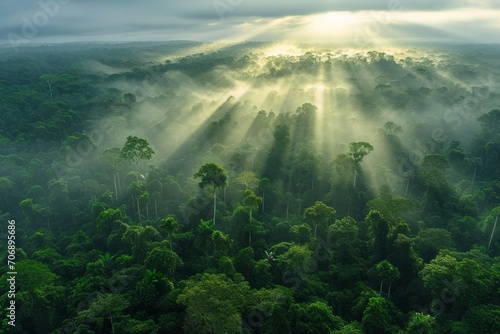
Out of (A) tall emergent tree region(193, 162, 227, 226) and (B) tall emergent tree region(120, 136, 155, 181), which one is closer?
(A) tall emergent tree region(193, 162, 227, 226)

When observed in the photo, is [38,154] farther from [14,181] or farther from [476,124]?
[476,124]

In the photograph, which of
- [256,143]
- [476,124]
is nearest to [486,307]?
[256,143]

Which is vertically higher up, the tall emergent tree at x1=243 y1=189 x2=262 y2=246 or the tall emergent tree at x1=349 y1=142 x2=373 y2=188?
the tall emergent tree at x1=349 y1=142 x2=373 y2=188

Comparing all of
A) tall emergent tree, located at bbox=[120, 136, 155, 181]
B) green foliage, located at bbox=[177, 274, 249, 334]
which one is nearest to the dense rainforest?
green foliage, located at bbox=[177, 274, 249, 334]

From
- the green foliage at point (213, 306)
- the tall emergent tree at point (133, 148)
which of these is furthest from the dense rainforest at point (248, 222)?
the tall emergent tree at point (133, 148)

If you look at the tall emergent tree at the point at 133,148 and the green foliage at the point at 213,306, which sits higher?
the tall emergent tree at the point at 133,148

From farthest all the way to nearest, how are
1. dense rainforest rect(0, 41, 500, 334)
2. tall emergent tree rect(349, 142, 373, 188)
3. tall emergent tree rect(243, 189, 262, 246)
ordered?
tall emergent tree rect(349, 142, 373, 188) < tall emergent tree rect(243, 189, 262, 246) < dense rainforest rect(0, 41, 500, 334)

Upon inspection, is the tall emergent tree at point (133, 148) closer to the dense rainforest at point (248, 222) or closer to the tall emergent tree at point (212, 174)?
the dense rainforest at point (248, 222)

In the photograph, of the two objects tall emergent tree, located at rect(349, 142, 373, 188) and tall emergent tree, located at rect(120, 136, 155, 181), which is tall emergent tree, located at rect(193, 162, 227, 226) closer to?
tall emergent tree, located at rect(120, 136, 155, 181)
